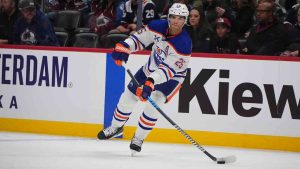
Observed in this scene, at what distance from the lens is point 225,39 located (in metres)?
7.56

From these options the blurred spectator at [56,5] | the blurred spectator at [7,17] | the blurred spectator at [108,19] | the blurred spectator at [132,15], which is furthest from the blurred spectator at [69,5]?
the blurred spectator at [132,15]

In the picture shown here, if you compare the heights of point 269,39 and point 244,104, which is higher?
point 269,39

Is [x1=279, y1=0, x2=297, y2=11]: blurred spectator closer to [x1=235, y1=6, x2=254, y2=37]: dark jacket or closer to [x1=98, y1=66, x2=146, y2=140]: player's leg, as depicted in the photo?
[x1=235, y1=6, x2=254, y2=37]: dark jacket

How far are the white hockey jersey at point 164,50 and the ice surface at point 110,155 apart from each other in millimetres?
703

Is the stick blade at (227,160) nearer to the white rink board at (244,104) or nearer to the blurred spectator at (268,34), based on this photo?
the white rink board at (244,104)

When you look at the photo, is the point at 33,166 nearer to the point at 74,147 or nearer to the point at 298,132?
the point at 74,147

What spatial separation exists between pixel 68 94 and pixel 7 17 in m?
1.49

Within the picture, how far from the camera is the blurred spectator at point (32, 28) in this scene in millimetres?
7965

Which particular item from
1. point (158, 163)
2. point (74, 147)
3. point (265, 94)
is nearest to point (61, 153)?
point (74, 147)

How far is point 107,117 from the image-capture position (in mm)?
7504

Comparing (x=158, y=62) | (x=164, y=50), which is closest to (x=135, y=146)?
(x=158, y=62)

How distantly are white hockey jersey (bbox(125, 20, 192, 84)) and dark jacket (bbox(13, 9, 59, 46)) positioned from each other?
5.49 feet

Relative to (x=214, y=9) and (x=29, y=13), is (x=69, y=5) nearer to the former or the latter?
(x=29, y=13)

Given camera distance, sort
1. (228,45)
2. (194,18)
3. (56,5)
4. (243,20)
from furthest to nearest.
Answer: (56,5) < (243,20) < (194,18) < (228,45)
